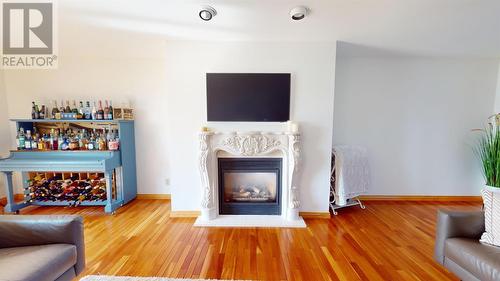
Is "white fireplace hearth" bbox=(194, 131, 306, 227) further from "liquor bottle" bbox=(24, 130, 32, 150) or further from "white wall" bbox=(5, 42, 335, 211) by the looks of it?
"liquor bottle" bbox=(24, 130, 32, 150)

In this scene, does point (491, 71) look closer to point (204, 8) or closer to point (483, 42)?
point (483, 42)

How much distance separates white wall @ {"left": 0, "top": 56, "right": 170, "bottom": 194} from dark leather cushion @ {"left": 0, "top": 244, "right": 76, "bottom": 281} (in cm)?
228

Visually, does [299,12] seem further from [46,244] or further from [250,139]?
[46,244]

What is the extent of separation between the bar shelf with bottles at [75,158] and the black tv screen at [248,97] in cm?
159

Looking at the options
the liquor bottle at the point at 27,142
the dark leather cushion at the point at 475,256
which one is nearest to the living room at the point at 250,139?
the dark leather cushion at the point at 475,256

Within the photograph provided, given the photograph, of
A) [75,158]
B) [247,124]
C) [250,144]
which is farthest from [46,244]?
[247,124]

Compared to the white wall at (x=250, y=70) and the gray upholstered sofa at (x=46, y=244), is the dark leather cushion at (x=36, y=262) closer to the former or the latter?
the gray upholstered sofa at (x=46, y=244)

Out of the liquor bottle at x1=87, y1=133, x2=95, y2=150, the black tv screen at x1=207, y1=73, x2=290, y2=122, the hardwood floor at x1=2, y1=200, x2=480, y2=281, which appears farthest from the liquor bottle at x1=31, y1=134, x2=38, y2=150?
the black tv screen at x1=207, y1=73, x2=290, y2=122

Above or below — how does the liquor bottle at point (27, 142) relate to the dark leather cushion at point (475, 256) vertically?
above

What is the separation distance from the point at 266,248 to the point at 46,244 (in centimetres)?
182

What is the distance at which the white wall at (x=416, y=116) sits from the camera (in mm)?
3324

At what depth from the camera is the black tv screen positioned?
2.64m

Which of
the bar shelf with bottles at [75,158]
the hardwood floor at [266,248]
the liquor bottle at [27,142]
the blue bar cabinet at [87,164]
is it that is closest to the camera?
the hardwood floor at [266,248]

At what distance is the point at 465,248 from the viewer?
1.45 metres
